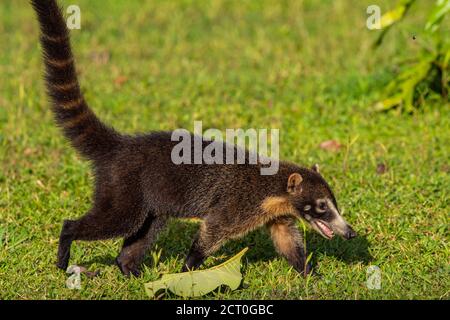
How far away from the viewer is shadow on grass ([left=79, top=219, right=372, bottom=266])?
561 centimetres

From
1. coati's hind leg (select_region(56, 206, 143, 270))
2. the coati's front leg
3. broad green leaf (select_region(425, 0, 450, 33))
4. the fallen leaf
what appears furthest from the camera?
the fallen leaf

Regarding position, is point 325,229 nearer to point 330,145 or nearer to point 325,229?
point 325,229

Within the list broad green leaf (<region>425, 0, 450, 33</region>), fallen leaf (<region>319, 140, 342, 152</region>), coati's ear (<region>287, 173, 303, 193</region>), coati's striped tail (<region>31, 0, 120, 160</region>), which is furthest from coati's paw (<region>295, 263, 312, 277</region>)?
broad green leaf (<region>425, 0, 450, 33</region>)

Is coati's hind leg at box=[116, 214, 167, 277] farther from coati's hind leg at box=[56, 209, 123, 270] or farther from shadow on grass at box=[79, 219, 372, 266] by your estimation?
coati's hind leg at box=[56, 209, 123, 270]

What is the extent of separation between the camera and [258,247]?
5855mm

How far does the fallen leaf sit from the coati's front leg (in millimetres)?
2018

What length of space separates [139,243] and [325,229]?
1112mm


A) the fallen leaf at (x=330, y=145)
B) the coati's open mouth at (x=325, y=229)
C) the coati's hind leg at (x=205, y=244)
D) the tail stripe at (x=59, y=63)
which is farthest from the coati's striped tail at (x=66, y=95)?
the fallen leaf at (x=330, y=145)

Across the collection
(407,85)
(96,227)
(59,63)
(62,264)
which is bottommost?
(62,264)

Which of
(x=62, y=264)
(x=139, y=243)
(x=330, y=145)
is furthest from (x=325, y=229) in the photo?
(x=330, y=145)

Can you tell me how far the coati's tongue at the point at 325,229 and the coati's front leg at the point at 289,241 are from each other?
206 mm

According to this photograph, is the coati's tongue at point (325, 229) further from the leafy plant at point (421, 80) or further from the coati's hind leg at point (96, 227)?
the leafy plant at point (421, 80)

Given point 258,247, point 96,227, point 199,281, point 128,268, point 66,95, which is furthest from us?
point 258,247

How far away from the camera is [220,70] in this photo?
31.1ft
